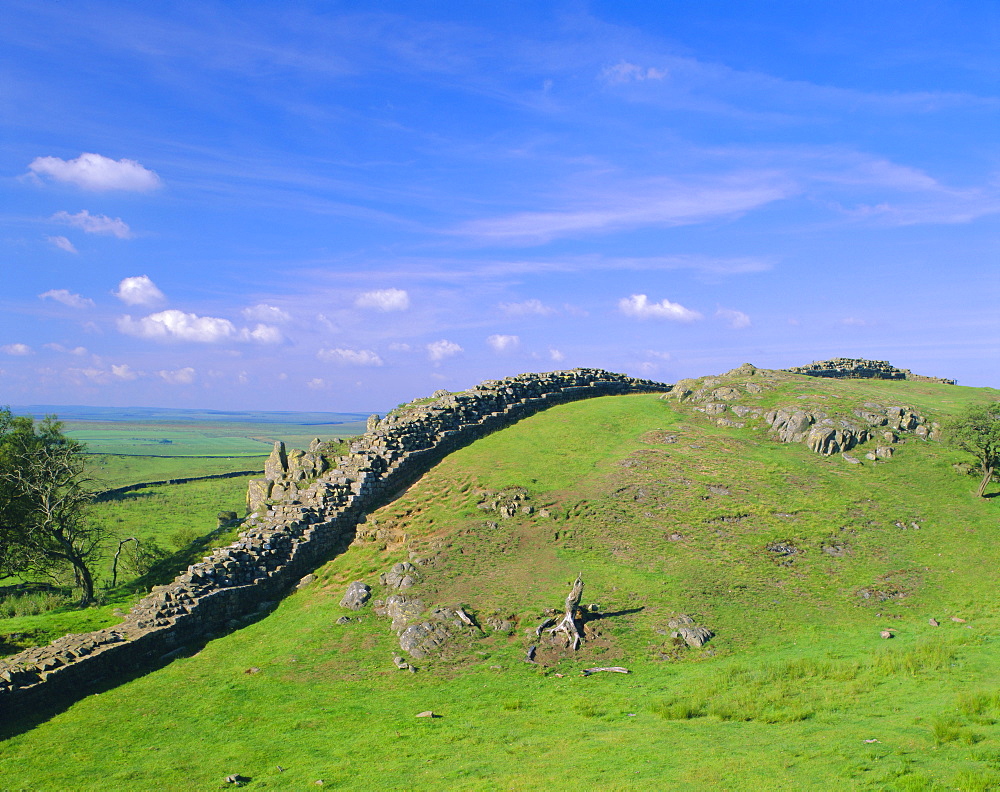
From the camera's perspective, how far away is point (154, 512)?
70.9m

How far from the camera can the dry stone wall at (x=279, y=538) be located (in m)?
19.1

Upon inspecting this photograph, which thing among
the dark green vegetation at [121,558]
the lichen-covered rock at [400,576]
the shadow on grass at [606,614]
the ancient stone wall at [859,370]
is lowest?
the dark green vegetation at [121,558]

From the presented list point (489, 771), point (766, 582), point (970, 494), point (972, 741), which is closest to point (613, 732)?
point (489, 771)

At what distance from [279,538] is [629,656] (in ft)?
53.3

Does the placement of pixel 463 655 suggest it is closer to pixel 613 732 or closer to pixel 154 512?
pixel 613 732

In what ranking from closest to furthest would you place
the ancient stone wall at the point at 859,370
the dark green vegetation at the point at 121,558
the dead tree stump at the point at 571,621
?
the dead tree stump at the point at 571,621, the dark green vegetation at the point at 121,558, the ancient stone wall at the point at 859,370

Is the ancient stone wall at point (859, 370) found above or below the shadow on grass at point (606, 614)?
above

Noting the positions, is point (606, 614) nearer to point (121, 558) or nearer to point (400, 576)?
point (400, 576)

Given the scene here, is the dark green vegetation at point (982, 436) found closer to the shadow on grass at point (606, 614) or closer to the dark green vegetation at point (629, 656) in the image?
the dark green vegetation at point (629, 656)

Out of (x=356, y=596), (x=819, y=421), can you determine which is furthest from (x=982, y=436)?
(x=356, y=596)

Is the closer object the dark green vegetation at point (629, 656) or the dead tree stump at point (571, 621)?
the dark green vegetation at point (629, 656)

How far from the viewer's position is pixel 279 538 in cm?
2655

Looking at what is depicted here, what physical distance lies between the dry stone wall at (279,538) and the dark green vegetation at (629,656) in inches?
41.7

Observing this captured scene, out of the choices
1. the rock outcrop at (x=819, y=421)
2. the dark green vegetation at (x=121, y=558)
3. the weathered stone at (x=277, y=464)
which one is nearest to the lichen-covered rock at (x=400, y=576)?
the dark green vegetation at (x=121, y=558)
